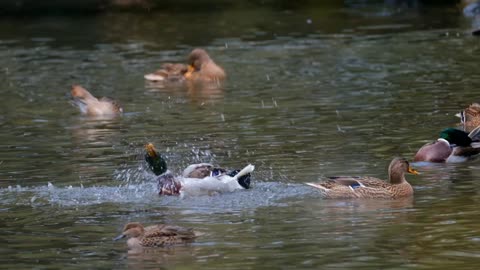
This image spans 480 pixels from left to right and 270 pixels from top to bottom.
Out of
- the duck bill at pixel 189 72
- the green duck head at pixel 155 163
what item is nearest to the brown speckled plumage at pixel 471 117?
the green duck head at pixel 155 163

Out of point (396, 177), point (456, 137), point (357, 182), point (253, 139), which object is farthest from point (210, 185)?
point (253, 139)

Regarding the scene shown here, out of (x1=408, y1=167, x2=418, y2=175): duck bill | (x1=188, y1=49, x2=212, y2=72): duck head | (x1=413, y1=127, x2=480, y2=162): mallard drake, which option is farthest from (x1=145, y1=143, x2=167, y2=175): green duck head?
(x1=188, y1=49, x2=212, y2=72): duck head

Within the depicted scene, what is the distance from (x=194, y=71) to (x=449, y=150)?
11573 millimetres

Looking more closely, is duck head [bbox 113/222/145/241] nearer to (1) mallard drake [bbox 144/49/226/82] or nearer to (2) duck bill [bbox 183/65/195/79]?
(1) mallard drake [bbox 144/49/226/82]

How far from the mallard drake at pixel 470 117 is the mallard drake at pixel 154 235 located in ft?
25.7

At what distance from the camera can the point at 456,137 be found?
54.5 ft

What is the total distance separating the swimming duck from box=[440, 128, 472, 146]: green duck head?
699cm

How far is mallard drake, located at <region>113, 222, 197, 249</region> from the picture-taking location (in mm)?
12016

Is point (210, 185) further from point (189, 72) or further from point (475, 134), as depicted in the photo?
point (189, 72)

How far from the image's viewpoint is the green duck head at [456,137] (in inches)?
653

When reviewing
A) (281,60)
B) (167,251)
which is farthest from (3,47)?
(167,251)

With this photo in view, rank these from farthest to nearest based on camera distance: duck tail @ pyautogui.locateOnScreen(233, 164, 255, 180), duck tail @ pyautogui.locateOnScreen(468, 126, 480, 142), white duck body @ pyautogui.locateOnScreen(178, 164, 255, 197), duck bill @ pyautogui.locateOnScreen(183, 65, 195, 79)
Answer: duck bill @ pyautogui.locateOnScreen(183, 65, 195, 79)
duck tail @ pyautogui.locateOnScreen(468, 126, 480, 142)
white duck body @ pyautogui.locateOnScreen(178, 164, 255, 197)
duck tail @ pyautogui.locateOnScreen(233, 164, 255, 180)

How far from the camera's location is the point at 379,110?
69.2 feet

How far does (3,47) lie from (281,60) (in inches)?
336
